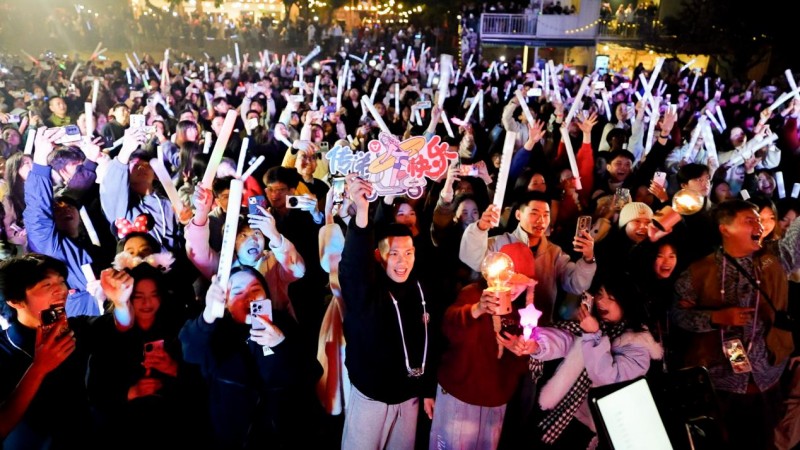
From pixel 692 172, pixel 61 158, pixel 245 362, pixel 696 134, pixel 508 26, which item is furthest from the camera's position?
pixel 508 26

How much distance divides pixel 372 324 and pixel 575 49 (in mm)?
29585

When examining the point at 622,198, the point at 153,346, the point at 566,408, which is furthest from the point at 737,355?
the point at 153,346

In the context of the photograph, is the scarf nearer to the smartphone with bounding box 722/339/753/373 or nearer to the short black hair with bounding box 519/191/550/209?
the smartphone with bounding box 722/339/753/373

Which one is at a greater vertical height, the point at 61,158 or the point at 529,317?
the point at 61,158

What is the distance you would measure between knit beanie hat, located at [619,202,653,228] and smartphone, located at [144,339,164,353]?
3.46 metres

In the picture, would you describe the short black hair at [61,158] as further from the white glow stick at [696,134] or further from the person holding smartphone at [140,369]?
the white glow stick at [696,134]

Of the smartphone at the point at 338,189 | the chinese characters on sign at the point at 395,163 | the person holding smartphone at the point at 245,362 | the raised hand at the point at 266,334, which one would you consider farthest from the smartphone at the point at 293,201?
the raised hand at the point at 266,334

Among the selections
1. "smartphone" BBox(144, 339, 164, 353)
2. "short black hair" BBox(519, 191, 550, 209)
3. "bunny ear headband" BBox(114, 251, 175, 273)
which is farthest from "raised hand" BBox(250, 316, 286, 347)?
"short black hair" BBox(519, 191, 550, 209)

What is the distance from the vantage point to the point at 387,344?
320cm

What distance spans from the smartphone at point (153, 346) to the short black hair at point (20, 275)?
0.62 meters

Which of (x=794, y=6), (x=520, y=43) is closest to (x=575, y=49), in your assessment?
(x=520, y=43)

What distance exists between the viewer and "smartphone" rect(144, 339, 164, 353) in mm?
3234

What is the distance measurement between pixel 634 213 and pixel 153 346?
3559 millimetres

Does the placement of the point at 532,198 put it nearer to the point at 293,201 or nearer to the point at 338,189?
the point at 338,189
